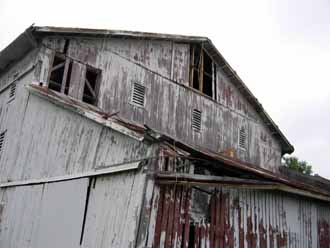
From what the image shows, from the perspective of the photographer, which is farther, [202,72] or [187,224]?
[202,72]

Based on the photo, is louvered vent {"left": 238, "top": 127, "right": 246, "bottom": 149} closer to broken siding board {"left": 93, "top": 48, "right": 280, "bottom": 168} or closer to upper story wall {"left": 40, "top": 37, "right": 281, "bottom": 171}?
upper story wall {"left": 40, "top": 37, "right": 281, "bottom": 171}

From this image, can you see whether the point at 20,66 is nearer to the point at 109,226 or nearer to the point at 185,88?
the point at 185,88

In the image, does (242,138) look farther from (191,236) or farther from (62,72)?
(191,236)

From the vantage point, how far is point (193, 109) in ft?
46.4

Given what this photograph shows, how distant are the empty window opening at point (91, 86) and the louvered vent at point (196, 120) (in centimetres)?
402

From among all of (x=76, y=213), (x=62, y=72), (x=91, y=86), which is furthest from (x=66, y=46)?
(x=76, y=213)

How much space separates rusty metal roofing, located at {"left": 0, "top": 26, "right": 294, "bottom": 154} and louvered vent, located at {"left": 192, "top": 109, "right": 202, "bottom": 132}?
2.43 metres

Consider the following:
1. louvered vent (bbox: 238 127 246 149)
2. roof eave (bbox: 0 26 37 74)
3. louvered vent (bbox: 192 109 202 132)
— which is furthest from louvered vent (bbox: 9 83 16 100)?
louvered vent (bbox: 238 127 246 149)

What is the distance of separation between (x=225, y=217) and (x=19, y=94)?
23.2 feet

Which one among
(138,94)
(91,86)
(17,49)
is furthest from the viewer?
(138,94)

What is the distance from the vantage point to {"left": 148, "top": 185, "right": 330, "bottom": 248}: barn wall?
7.00 meters

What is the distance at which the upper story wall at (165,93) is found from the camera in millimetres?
11398

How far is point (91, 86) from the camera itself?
11664mm

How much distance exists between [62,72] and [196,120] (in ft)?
17.0
